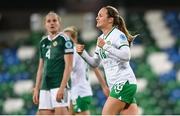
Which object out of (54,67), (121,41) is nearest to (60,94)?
(54,67)

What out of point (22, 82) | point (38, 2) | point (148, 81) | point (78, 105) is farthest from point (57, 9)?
point (78, 105)

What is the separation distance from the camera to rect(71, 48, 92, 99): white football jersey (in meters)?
8.31

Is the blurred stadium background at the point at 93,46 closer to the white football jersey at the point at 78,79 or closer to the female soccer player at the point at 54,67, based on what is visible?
the white football jersey at the point at 78,79

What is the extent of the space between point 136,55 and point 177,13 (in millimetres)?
2142

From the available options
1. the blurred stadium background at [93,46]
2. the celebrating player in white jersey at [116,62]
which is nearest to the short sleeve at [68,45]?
the celebrating player in white jersey at [116,62]

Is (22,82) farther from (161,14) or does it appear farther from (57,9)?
(161,14)

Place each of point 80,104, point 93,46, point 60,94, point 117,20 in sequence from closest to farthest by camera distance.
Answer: point 117,20 → point 60,94 → point 80,104 → point 93,46

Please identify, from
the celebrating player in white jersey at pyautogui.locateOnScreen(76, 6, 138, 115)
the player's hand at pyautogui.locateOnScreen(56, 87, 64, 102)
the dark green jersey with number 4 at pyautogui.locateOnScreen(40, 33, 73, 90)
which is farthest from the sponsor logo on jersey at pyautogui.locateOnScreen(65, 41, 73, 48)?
the celebrating player in white jersey at pyautogui.locateOnScreen(76, 6, 138, 115)

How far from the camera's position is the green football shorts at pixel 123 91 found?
637 cm

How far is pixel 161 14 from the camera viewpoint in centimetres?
1741

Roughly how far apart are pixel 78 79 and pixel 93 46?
8.10 meters

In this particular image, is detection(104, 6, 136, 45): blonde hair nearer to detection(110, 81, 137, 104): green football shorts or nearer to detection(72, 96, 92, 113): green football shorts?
detection(110, 81, 137, 104): green football shorts

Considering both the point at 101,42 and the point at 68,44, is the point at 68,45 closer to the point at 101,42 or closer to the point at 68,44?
the point at 68,44

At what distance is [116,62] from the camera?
646cm
